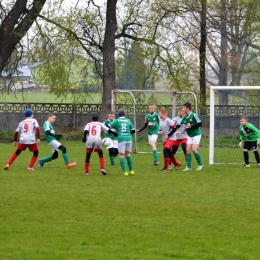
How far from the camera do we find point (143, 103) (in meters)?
31.5

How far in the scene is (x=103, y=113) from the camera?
111 ft

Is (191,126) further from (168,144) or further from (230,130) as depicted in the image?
(230,130)

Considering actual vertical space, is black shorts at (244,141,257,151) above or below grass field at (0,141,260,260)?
above

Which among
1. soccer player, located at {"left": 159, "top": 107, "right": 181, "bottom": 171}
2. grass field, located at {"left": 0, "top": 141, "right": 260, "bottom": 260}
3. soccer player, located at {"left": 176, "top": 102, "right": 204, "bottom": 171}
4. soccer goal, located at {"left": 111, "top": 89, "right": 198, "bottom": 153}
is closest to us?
grass field, located at {"left": 0, "top": 141, "right": 260, "bottom": 260}

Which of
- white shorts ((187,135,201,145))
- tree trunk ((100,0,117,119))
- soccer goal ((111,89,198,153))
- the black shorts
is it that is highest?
tree trunk ((100,0,117,119))

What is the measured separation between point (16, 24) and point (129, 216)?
22.6m

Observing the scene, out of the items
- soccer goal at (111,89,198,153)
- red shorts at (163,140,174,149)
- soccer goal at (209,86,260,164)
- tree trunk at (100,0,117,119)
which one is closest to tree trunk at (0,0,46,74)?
tree trunk at (100,0,117,119)

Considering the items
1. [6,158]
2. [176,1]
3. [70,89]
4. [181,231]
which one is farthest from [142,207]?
[70,89]

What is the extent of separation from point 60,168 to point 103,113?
603 inches

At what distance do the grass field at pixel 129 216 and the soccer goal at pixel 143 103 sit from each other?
814 centimetres

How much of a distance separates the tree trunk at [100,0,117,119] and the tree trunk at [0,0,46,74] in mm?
3481

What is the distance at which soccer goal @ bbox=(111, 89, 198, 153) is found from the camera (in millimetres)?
24984

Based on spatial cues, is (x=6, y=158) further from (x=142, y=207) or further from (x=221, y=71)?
(x=221, y=71)

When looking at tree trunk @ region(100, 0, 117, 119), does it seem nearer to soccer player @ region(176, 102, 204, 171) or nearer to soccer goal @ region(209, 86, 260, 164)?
soccer goal @ region(209, 86, 260, 164)
